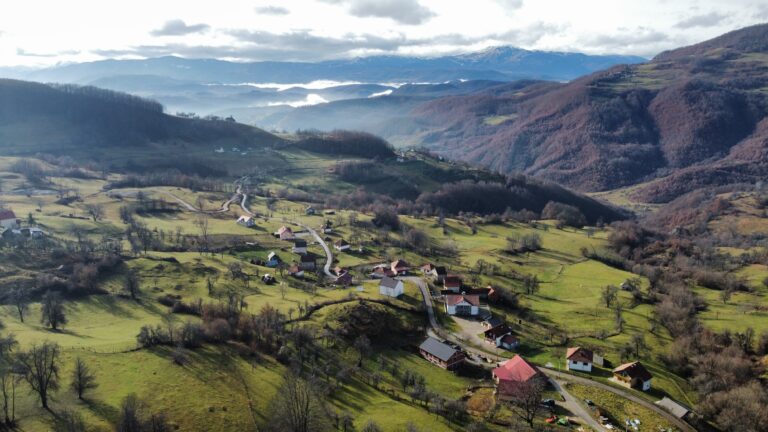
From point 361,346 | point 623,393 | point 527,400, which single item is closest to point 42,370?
point 361,346

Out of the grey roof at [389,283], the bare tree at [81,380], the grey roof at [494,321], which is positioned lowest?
the grey roof at [494,321]

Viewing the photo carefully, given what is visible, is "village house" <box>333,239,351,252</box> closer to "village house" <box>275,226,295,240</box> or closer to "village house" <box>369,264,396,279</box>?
"village house" <box>275,226,295,240</box>

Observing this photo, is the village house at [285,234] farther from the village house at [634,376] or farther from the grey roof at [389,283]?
the village house at [634,376]

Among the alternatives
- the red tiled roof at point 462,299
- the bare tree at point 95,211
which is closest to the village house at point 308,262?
the red tiled roof at point 462,299

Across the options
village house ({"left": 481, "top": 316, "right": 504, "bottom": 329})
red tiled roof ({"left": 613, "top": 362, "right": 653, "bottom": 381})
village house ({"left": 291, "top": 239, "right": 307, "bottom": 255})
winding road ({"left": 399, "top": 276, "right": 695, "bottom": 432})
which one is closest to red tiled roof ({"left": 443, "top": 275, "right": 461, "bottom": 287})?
winding road ({"left": 399, "top": 276, "right": 695, "bottom": 432})

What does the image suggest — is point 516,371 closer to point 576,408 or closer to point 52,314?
point 576,408

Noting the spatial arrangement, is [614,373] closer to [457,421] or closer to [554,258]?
[457,421]

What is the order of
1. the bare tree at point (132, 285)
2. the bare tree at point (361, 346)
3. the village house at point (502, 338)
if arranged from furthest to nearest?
1. the bare tree at point (132, 285)
2. the village house at point (502, 338)
3. the bare tree at point (361, 346)
